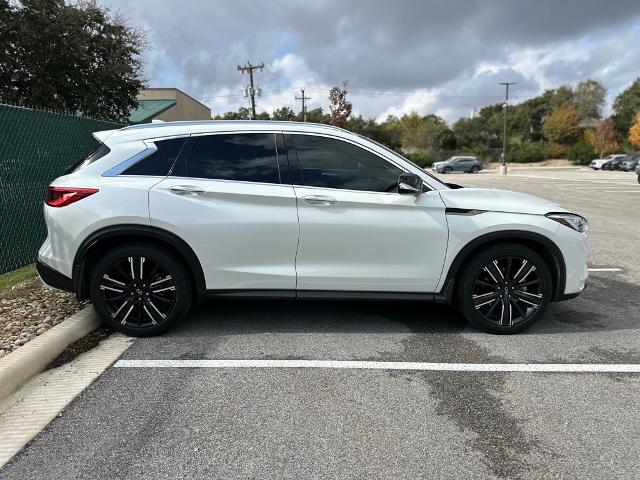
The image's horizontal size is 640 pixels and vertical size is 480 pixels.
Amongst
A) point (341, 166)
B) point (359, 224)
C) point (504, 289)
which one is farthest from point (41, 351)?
point (504, 289)

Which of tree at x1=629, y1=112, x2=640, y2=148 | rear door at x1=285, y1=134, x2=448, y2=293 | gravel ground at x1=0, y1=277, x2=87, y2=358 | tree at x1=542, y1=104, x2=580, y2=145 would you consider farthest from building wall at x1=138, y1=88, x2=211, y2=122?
tree at x1=542, y1=104, x2=580, y2=145

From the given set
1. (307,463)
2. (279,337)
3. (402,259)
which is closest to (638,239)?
(402,259)

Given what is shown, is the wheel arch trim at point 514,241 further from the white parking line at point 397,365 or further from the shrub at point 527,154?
the shrub at point 527,154

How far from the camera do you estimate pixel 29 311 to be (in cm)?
466

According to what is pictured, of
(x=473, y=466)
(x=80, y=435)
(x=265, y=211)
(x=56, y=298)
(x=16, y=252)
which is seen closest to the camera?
(x=473, y=466)

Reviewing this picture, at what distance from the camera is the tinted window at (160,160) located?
4180mm

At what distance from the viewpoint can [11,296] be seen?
507cm

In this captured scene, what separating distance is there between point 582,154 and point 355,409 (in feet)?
255

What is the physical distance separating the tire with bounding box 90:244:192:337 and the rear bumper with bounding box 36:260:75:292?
0.71 feet

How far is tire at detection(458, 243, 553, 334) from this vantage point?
13.9 ft

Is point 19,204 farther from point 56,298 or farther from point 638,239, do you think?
point 638,239

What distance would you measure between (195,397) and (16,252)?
4.23 metres

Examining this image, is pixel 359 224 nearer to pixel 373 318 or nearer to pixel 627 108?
pixel 373 318

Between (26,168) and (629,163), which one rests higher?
(26,168)
